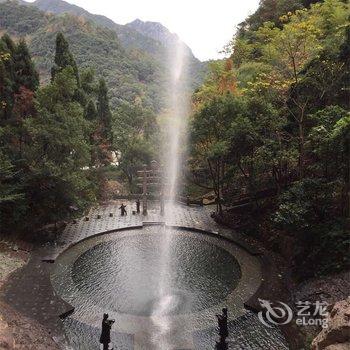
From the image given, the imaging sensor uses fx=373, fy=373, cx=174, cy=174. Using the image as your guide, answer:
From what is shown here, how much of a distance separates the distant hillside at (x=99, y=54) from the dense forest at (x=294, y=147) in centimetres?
3451

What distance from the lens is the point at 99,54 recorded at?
65.0m

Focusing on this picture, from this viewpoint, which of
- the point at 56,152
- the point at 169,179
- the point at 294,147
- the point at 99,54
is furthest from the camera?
the point at 99,54

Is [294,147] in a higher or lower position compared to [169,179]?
higher

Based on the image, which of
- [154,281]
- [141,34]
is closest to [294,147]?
[154,281]

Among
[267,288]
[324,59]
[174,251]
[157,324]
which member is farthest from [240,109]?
[157,324]

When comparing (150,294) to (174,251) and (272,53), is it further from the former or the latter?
(272,53)

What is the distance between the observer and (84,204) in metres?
18.9

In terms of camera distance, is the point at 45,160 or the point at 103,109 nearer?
the point at 45,160

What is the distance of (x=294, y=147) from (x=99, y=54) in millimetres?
55337

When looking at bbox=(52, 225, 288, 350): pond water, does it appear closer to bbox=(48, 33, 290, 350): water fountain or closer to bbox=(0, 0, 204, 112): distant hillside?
bbox=(48, 33, 290, 350): water fountain

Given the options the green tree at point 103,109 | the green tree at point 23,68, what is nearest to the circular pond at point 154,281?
the green tree at point 23,68

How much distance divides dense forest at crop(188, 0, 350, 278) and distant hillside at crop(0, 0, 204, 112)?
3451 cm

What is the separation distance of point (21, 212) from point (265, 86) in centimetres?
1337

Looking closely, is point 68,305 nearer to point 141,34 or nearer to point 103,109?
point 103,109
